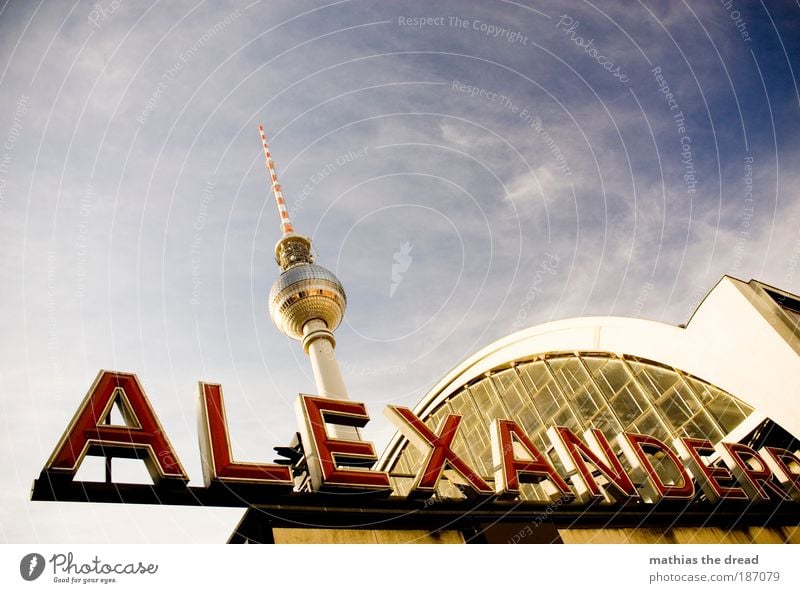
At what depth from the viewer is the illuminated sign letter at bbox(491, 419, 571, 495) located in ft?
45.6

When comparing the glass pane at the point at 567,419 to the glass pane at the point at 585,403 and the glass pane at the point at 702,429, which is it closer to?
the glass pane at the point at 585,403

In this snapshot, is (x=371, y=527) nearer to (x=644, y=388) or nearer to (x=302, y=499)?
(x=302, y=499)

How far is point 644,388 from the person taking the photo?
2211 cm

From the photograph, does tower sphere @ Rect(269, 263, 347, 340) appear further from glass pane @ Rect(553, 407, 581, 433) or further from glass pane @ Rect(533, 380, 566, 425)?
glass pane @ Rect(553, 407, 581, 433)

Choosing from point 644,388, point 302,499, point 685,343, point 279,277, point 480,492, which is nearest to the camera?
point 302,499

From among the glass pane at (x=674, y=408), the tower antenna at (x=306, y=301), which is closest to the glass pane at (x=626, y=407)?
the glass pane at (x=674, y=408)

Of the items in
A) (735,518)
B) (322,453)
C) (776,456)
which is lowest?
(735,518)

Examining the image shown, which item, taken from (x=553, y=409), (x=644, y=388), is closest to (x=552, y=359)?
(x=553, y=409)

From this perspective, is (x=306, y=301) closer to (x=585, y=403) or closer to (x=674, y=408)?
(x=585, y=403)

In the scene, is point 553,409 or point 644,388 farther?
point 553,409

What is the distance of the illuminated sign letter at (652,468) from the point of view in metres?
15.5

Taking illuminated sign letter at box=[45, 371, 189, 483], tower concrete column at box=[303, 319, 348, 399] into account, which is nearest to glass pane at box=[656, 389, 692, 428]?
tower concrete column at box=[303, 319, 348, 399]

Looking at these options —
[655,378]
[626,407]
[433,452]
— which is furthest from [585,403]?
[433,452]

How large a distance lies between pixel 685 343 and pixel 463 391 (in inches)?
592
